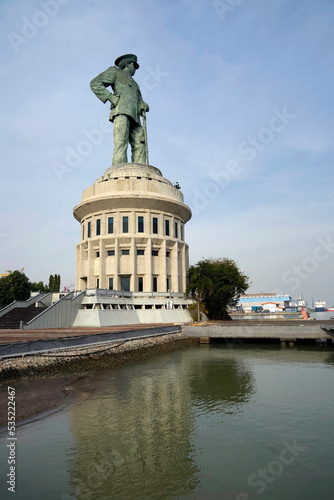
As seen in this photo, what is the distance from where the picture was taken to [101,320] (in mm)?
38812

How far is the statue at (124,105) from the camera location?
59.3m

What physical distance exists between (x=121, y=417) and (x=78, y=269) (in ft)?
149

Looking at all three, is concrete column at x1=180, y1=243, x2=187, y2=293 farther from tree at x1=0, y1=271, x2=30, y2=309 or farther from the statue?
tree at x1=0, y1=271, x2=30, y2=309

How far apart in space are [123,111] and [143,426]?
56.9 metres

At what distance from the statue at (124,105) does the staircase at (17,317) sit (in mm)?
31157

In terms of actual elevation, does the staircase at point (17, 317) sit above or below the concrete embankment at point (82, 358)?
above

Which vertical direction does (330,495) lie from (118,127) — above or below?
below

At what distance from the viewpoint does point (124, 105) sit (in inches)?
2347

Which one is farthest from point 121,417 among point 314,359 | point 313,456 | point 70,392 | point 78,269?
point 78,269

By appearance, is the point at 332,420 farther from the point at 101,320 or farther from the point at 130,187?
the point at 130,187

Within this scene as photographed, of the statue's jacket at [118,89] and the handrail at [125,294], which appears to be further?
the statue's jacket at [118,89]

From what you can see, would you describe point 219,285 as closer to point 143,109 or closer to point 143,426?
point 143,109

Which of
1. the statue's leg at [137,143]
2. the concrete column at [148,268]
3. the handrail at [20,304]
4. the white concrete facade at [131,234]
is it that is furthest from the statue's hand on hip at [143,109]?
the handrail at [20,304]

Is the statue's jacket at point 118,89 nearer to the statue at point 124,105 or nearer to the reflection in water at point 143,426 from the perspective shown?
the statue at point 124,105
